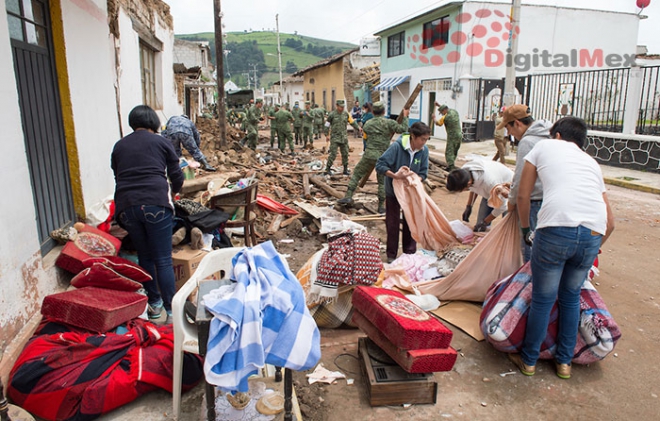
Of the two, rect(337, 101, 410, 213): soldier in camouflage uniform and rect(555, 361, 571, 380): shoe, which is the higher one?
rect(337, 101, 410, 213): soldier in camouflage uniform

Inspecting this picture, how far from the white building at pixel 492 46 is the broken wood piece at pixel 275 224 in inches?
511

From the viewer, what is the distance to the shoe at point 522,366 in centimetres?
324

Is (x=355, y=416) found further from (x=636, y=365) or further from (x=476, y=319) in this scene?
(x=636, y=365)

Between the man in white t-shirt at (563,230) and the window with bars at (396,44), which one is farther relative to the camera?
the window with bars at (396,44)

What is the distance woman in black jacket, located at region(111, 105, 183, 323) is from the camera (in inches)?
136

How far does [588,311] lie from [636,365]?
62cm

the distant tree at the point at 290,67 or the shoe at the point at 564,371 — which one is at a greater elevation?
the distant tree at the point at 290,67

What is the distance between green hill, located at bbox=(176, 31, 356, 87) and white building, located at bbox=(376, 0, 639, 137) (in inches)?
3143

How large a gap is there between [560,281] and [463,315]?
3.84 feet

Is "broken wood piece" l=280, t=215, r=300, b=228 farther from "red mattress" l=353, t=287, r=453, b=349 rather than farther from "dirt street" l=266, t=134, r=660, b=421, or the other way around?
"red mattress" l=353, t=287, r=453, b=349

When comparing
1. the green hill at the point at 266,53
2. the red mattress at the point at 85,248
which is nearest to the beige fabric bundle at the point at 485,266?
the red mattress at the point at 85,248

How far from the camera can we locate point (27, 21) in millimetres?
3771

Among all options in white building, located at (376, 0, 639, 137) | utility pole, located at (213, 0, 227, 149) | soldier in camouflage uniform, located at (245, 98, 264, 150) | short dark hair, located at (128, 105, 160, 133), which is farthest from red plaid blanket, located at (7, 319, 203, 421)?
white building, located at (376, 0, 639, 137)

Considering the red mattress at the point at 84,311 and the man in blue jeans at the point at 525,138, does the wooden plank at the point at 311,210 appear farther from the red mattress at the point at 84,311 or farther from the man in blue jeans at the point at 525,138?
the red mattress at the point at 84,311
